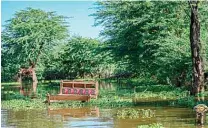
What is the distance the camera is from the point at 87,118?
1736 centimetres

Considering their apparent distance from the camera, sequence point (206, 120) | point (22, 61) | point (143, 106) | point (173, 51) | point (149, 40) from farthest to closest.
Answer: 1. point (22, 61)
2. point (149, 40)
3. point (173, 51)
4. point (143, 106)
5. point (206, 120)

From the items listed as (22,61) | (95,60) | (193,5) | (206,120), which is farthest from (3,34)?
(206,120)

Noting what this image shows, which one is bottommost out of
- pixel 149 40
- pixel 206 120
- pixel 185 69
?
pixel 206 120

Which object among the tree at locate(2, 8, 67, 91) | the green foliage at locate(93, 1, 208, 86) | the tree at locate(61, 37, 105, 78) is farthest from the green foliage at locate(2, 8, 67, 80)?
the green foliage at locate(93, 1, 208, 86)

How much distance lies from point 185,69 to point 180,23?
462cm

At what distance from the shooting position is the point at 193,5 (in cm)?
2362

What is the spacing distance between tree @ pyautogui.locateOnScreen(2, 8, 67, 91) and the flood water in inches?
1338

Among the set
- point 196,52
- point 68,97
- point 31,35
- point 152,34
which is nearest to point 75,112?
point 68,97

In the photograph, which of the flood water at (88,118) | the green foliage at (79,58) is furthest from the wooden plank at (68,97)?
the green foliage at (79,58)

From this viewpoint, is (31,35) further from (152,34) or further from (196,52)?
(196,52)

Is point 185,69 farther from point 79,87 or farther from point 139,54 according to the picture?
point 79,87

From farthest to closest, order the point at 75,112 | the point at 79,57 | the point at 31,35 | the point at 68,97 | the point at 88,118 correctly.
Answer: the point at 79,57 → the point at 31,35 → the point at 68,97 → the point at 75,112 → the point at 88,118

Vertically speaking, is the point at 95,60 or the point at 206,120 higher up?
the point at 95,60

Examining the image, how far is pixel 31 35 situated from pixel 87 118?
37869 millimetres
